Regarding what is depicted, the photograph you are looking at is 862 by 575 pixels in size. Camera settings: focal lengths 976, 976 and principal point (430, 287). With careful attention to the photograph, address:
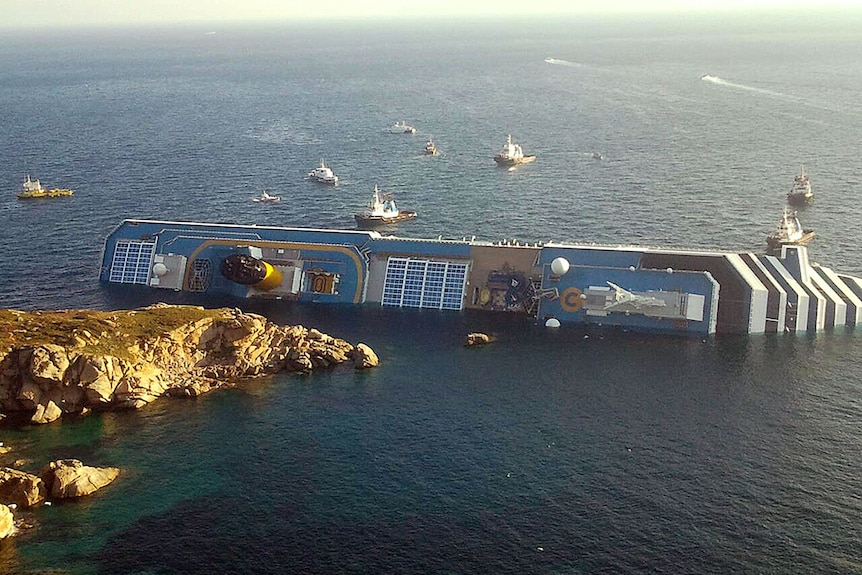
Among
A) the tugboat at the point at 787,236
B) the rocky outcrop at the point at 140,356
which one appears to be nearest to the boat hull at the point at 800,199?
the tugboat at the point at 787,236

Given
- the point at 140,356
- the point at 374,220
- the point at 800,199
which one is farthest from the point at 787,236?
the point at 140,356

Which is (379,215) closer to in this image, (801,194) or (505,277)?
(505,277)

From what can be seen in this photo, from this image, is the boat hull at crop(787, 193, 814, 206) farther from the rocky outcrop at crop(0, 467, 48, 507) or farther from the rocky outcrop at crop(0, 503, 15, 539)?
the rocky outcrop at crop(0, 503, 15, 539)

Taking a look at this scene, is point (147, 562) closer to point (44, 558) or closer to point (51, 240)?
point (44, 558)

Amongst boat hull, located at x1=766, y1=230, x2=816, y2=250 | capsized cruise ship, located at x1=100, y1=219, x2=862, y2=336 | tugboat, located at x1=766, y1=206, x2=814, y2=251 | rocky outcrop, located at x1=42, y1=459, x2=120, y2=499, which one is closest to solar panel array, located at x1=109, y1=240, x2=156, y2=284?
capsized cruise ship, located at x1=100, y1=219, x2=862, y2=336

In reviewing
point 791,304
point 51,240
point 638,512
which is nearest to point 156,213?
point 51,240

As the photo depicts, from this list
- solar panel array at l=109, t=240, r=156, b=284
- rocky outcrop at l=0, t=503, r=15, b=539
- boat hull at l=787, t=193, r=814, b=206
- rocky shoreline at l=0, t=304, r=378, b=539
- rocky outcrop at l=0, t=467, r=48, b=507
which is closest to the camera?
rocky outcrop at l=0, t=503, r=15, b=539
